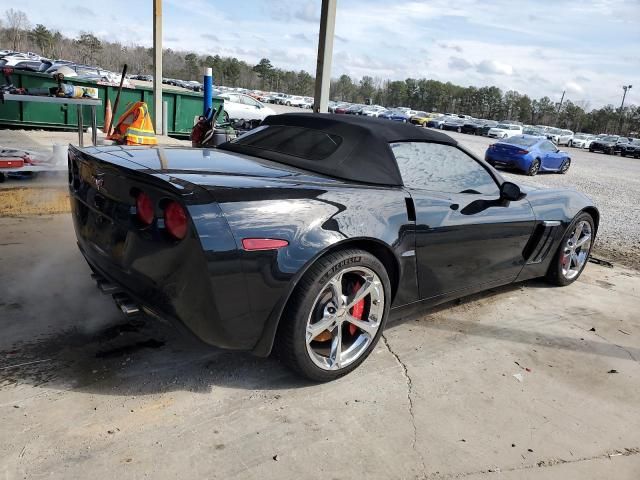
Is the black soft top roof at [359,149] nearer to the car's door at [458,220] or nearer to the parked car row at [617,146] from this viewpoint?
the car's door at [458,220]

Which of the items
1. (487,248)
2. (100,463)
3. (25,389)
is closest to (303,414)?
(100,463)

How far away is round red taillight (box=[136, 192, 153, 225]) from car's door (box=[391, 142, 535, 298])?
5.06 feet

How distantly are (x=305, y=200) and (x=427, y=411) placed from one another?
1293 mm

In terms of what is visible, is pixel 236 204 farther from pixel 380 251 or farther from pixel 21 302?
pixel 21 302

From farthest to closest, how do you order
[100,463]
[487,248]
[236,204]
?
1. [487,248]
2. [236,204]
3. [100,463]

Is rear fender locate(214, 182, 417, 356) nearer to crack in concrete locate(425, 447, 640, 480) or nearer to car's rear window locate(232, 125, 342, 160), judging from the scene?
car's rear window locate(232, 125, 342, 160)

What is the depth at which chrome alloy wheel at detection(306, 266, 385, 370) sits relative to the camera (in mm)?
2798

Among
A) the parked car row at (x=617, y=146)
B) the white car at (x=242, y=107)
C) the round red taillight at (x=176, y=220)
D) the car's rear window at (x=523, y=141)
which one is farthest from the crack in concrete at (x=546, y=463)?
the parked car row at (x=617, y=146)

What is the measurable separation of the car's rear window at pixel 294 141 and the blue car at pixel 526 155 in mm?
14050

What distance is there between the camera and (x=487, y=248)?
3.72 metres

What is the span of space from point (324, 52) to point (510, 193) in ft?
13.9

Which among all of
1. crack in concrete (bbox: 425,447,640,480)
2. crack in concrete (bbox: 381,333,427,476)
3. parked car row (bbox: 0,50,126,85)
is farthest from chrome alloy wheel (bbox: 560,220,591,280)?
parked car row (bbox: 0,50,126,85)

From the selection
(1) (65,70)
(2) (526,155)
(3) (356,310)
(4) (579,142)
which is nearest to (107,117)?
(1) (65,70)

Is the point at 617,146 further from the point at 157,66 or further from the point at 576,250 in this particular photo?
the point at 576,250
